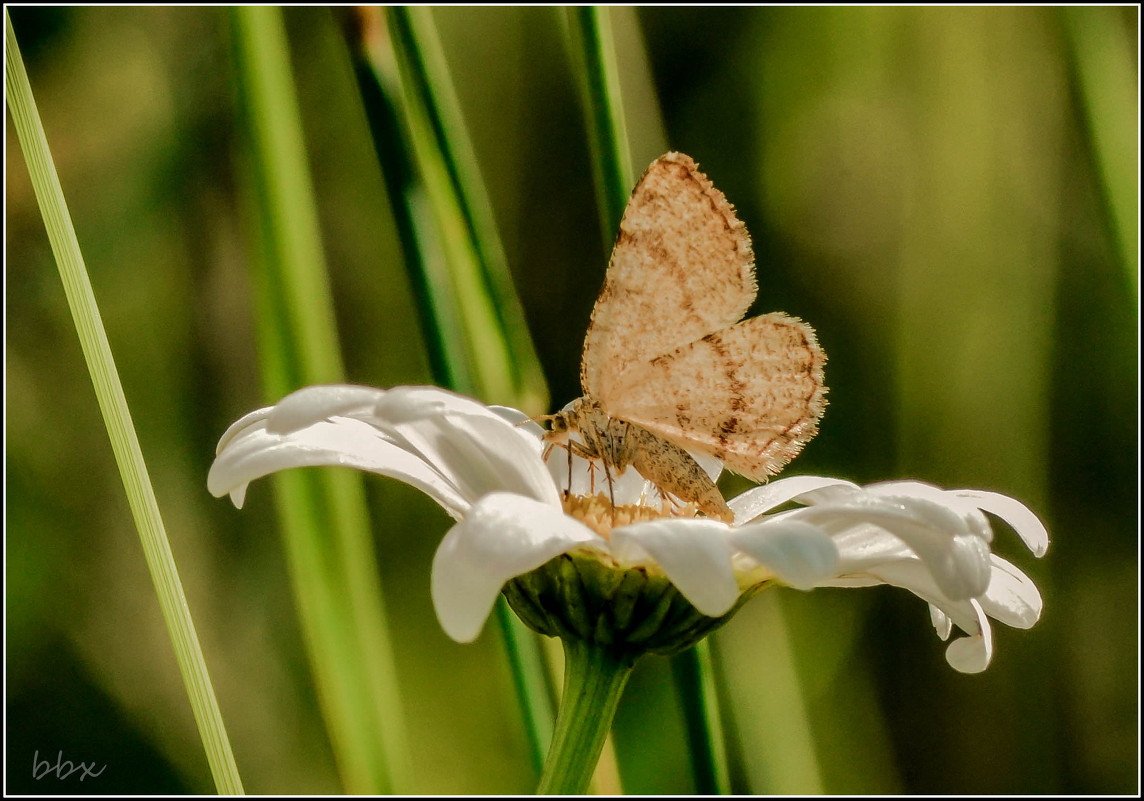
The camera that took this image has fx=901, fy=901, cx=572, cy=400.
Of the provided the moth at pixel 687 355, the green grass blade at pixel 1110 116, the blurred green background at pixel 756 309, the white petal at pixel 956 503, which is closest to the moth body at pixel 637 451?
the moth at pixel 687 355

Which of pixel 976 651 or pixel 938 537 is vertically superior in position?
pixel 938 537

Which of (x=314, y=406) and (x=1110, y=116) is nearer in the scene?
(x=314, y=406)

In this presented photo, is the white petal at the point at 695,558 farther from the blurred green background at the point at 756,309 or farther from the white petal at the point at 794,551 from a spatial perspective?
the blurred green background at the point at 756,309

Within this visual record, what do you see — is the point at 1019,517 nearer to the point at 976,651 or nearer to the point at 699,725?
the point at 976,651

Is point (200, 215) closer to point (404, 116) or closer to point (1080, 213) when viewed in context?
point (404, 116)

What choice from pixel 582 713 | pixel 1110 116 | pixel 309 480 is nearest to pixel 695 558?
pixel 582 713

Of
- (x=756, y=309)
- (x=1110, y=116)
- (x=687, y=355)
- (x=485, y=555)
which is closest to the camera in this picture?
(x=485, y=555)

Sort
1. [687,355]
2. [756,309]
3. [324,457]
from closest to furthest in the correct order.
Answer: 1. [324,457]
2. [687,355]
3. [756,309]
